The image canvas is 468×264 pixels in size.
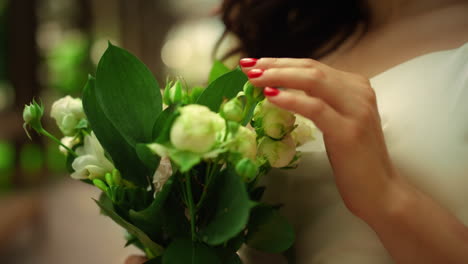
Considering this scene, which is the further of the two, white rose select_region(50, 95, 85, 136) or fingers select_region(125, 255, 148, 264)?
fingers select_region(125, 255, 148, 264)

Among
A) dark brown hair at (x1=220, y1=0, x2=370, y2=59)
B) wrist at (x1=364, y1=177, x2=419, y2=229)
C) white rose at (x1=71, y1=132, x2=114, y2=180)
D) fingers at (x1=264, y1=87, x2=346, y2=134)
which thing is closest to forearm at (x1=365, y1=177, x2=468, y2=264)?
wrist at (x1=364, y1=177, x2=419, y2=229)

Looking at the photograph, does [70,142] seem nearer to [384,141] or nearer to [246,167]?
[246,167]

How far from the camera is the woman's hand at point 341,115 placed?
1.46 feet

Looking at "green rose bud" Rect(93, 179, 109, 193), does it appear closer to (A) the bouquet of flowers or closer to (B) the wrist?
(A) the bouquet of flowers

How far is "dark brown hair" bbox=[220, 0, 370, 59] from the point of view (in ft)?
3.40

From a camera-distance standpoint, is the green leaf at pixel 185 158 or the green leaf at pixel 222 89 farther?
the green leaf at pixel 222 89

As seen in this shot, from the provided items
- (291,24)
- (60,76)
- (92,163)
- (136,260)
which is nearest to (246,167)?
(92,163)

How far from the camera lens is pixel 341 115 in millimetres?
457

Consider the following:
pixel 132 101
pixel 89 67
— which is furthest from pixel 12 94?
pixel 132 101

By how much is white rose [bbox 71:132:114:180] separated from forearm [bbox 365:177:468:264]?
1.06ft

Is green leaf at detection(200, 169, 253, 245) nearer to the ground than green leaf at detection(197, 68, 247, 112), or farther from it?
nearer to the ground

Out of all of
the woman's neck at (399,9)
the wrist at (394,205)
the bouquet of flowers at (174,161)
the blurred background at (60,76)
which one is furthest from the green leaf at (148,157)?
the blurred background at (60,76)

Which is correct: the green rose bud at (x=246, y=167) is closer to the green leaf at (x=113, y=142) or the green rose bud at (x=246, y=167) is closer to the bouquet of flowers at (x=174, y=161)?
the bouquet of flowers at (x=174, y=161)

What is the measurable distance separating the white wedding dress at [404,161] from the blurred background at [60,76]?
63cm
